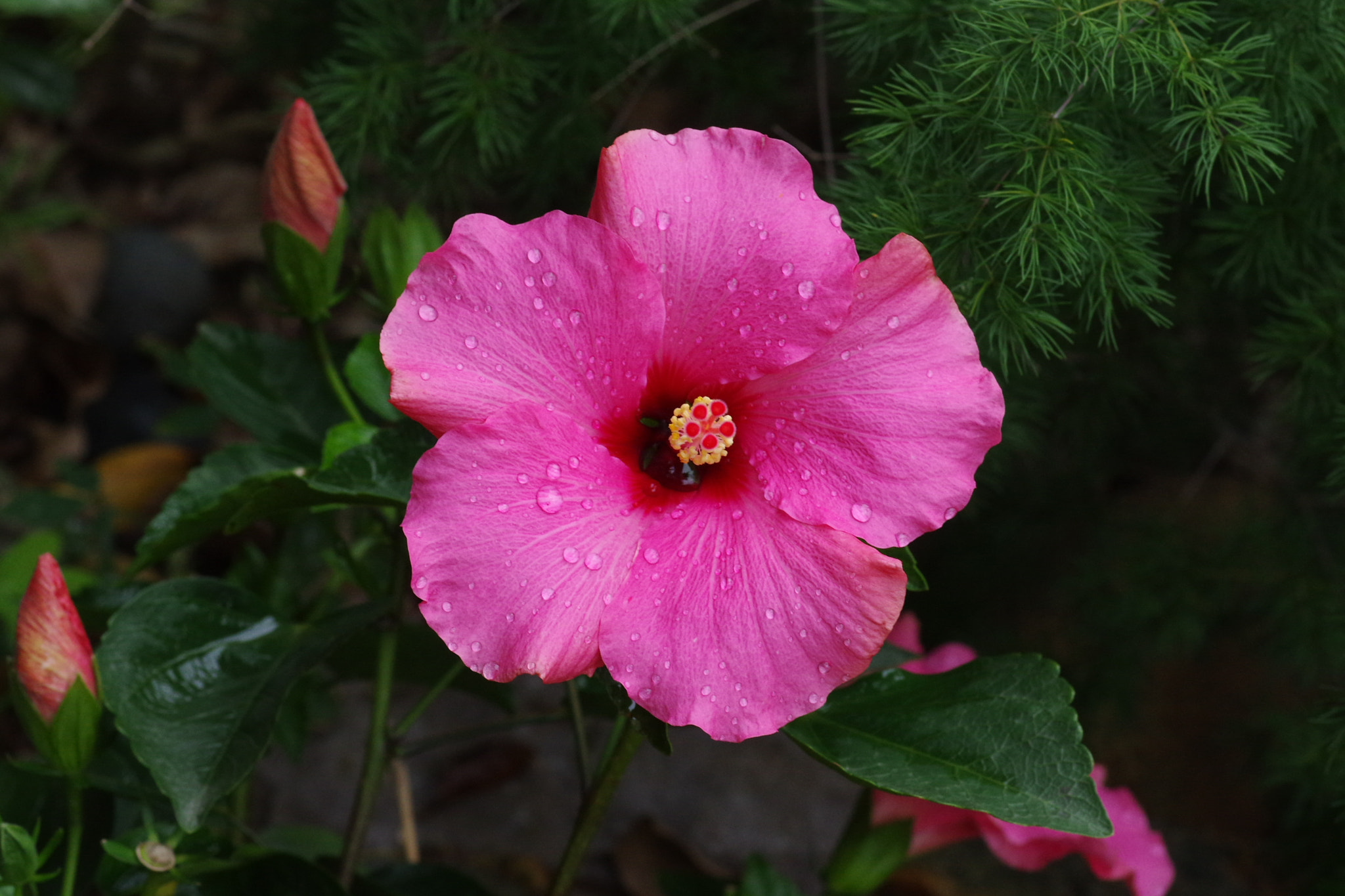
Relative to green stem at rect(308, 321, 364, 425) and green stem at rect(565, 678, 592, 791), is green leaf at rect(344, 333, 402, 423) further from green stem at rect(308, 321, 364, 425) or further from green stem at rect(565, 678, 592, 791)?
green stem at rect(565, 678, 592, 791)

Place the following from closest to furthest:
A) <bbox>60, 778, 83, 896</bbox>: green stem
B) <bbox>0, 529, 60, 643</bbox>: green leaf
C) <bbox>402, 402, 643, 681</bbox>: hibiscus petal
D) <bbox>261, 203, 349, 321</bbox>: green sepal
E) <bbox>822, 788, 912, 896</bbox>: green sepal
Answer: <bbox>402, 402, 643, 681</bbox>: hibiscus petal < <bbox>60, 778, 83, 896</bbox>: green stem < <bbox>261, 203, 349, 321</bbox>: green sepal < <bbox>822, 788, 912, 896</bbox>: green sepal < <bbox>0, 529, 60, 643</bbox>: green leaf

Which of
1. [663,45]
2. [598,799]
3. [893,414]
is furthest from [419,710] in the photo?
[663,45]

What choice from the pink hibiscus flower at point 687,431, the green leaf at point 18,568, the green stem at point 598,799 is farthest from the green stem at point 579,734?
the green leaf at point 18,568

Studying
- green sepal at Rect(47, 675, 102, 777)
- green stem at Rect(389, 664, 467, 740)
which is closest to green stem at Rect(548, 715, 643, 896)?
green stem at Rect(389, 664, 467, 740)

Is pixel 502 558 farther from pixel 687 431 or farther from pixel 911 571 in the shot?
pixel 911 571

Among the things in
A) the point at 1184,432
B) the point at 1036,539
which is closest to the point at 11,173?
the point at 1036,539
